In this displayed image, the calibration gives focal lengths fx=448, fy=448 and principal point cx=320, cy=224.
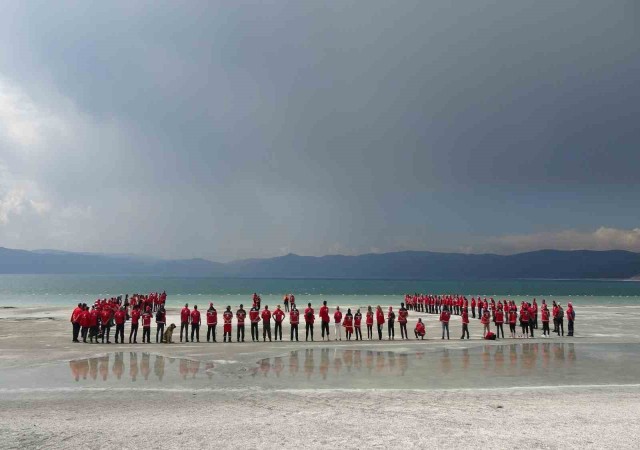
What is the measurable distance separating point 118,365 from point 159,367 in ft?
5.32

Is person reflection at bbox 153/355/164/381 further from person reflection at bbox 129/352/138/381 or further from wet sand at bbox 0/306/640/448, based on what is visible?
person reflection at bbox 129/352/138/381

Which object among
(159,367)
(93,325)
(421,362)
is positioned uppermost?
(93,325)

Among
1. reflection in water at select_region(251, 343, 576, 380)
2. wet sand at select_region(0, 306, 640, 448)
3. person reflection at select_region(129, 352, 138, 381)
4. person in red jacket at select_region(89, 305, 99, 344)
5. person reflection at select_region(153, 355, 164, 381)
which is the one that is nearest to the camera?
wet sand at select_region(0, 306, 640, 448)

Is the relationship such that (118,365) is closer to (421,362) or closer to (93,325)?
(93,325)

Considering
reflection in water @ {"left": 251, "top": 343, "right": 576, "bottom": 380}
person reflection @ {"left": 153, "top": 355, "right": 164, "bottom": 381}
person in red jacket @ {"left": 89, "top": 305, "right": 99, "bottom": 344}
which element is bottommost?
reflection in water @ {"left": 251, "top": 343, "right": 576, "bottom": 380}

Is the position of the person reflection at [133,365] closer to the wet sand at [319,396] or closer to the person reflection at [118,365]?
the wet sand at [319,396]

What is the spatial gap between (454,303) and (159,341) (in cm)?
2882

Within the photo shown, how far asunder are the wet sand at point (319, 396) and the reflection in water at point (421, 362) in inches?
2.6

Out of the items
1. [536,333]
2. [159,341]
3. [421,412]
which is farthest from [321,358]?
[536,333]

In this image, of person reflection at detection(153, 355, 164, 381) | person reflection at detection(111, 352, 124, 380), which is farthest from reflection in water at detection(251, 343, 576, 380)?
person reflection at detection(111, 352, 124, 380)

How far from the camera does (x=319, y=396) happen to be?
38.9 feet

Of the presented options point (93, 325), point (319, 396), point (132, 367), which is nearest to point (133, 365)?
point (132, 367)

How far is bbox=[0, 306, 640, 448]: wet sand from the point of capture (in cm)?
881

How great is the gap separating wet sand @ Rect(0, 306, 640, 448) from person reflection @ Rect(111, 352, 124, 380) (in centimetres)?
9
